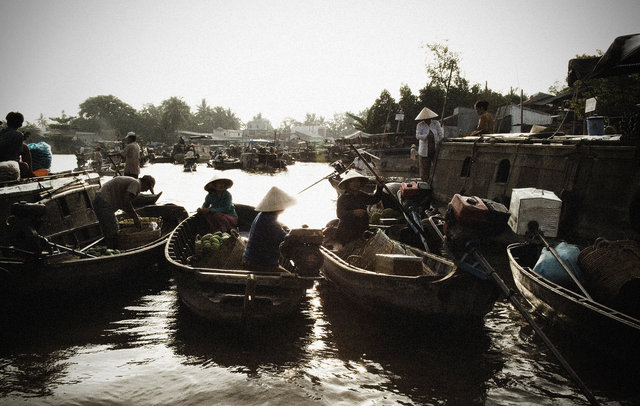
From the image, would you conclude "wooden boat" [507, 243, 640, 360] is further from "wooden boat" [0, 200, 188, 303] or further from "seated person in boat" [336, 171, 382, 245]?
"wooden boat" [0, 200, 188, 303]

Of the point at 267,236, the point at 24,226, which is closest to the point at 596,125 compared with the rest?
the point at 267,236

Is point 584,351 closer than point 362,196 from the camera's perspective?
Yes

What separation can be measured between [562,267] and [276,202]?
13.7ft

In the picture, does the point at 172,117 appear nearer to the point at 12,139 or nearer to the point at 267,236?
the point at 12,139

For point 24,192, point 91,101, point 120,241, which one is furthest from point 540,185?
point 91,101

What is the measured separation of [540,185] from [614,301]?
4.65m

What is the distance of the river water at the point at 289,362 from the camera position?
371cm

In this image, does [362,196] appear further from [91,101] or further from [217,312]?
[91,101]

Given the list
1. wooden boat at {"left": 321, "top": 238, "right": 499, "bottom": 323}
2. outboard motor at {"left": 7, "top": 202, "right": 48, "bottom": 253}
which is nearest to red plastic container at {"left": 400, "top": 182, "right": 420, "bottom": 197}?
wooden boat at {"left": 321, "top": 238, "right": 499, "bottom": 323}

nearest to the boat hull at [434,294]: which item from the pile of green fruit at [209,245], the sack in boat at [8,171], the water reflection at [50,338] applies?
the pile of green fruit at [209,245]

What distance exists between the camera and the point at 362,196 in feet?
22.0

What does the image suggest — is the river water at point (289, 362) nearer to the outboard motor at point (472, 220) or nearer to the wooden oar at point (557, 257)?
the wooden oar at point (557, 257)

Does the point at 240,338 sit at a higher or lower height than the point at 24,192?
lower

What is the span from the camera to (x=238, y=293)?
5.07m
